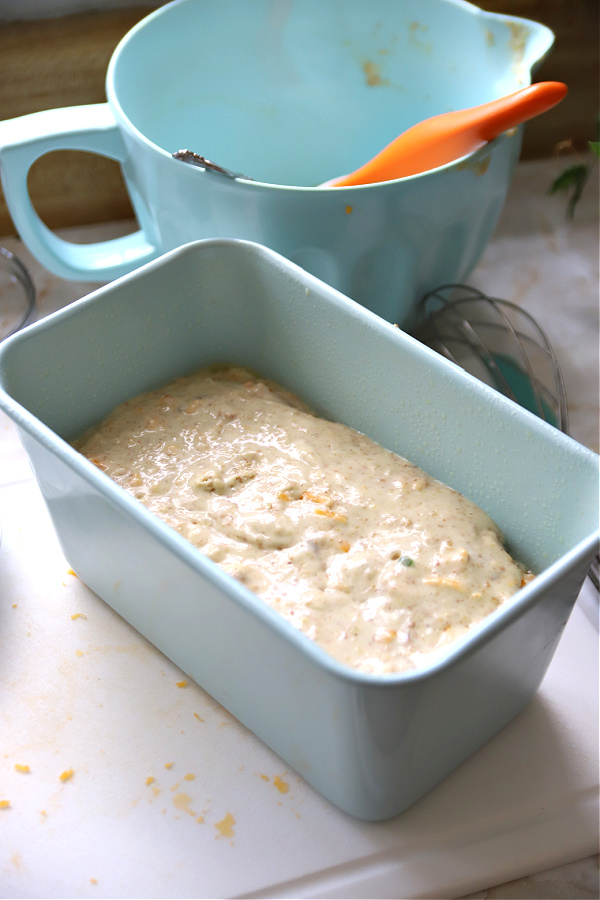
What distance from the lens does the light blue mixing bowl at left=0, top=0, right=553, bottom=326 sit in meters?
0.77

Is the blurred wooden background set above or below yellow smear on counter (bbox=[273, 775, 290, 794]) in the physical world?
above

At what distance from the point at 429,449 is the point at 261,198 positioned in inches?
9.9

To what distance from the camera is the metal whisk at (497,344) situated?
0.85 meters

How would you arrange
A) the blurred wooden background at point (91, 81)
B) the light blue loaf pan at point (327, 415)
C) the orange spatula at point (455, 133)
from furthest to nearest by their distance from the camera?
the blurred wooden background at point (91, 81)
the orange spatula at point (455, 133)
the light blue loaf pan at point (327, 415)

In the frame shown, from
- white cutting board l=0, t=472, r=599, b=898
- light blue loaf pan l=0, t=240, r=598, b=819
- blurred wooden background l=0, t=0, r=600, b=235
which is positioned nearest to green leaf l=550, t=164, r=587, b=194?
blurred wooden background l=0, t=0, r=600, b=235

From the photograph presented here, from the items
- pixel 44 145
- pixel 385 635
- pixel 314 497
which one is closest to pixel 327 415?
pixel 314 497

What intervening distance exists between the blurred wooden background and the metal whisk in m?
0.31

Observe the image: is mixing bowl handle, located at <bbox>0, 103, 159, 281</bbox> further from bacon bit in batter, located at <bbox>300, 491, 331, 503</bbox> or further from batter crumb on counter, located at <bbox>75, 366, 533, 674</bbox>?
bacon bit in batter, located at <bbox>300, 491, 331, 503</bbox>

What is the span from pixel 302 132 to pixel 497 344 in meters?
0.32

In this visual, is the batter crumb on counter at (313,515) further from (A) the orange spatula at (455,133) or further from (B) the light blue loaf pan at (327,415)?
(A) the orange spatula at (455,133)

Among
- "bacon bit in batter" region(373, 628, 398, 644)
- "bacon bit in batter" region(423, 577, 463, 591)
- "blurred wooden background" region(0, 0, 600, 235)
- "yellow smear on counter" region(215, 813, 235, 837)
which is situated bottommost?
"yellow smear on counter" region(215, 813, 235, 837)

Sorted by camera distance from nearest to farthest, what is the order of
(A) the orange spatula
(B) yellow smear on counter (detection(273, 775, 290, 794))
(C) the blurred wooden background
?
(B) yellow smear on counter (detection(273, 775, 290, 794)) → (A) the orange spatula → (C) the blurred wooden background

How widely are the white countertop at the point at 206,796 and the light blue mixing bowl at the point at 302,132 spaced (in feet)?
1.08

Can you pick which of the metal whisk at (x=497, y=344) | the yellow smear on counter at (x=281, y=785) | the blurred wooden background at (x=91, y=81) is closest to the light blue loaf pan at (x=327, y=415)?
the yellow smear on counter at (x=281, y=785)
